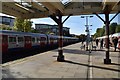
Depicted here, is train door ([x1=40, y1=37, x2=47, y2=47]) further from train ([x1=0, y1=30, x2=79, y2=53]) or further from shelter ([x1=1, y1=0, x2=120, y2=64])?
shelter ([x1=1, y1=0, x2=120, y2=64])

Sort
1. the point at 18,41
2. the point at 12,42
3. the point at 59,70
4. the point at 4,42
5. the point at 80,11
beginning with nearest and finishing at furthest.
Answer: the point at 59,70 → the point at 80,11 → the point at 4,42 → the point at 12,42 → the point at 18,41

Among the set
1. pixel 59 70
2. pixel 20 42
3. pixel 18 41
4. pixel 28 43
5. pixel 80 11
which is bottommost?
pixel 59 70

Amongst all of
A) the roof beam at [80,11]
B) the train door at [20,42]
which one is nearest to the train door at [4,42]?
the train door at [20,42]

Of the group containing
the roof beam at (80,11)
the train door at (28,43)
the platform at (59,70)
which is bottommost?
the platform at (59,70)

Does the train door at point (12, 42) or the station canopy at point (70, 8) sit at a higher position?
the station canopy at point (70, 8)

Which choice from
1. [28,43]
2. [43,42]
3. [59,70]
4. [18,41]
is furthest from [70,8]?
[43,42]

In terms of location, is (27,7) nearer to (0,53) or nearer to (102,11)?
(102,11)

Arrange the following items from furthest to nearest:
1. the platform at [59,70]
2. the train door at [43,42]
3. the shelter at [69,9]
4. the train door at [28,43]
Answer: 1. the train door at [43,42]
2. the train door at [28,43]
3. the shelter at [69,9]
4. the platform at [59,70]

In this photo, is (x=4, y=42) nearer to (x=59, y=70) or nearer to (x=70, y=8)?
(x=70, y=8)

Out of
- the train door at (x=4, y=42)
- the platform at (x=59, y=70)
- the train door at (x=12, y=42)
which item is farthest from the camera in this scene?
the train door at (x=12, y=42)

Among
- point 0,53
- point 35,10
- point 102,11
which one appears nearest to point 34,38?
point 0,53

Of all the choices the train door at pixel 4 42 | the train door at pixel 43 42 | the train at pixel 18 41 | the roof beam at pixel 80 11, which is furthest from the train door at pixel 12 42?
the train door at pixel 43 42

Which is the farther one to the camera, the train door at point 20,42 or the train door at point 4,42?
the train door at point 20,42

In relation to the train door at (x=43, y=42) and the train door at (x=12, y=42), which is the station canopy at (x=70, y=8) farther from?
the train door at (x=43, y=42)
